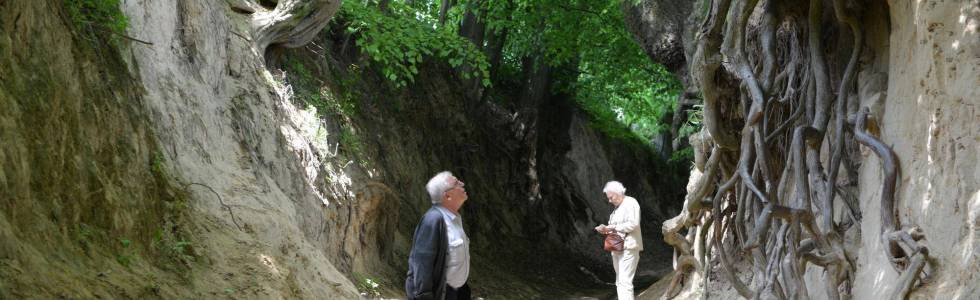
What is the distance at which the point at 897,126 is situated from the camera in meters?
6.14

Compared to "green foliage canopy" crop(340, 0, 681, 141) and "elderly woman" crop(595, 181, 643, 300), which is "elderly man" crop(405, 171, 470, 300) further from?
"green foliage canopy" crop(340, 0, 681, 141)

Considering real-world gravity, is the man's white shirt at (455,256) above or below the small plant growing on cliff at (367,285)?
above

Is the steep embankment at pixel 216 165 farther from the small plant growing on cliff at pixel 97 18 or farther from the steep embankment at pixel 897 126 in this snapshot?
the steep embankment at pixel 897 126

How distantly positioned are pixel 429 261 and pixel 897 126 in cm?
312

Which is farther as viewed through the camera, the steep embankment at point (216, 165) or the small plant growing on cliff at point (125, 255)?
the small plant growing on cliff at point (125, 255)

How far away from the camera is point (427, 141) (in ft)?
60.8

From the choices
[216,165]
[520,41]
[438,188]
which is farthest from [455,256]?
[520,41]

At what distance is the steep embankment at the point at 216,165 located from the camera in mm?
5078

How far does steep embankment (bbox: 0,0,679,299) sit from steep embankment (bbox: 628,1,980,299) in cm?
385

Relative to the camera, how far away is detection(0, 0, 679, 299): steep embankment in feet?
16.7

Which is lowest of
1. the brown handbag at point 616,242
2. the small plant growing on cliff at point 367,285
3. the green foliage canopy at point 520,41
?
the small plant growing on cliff at point 367,285

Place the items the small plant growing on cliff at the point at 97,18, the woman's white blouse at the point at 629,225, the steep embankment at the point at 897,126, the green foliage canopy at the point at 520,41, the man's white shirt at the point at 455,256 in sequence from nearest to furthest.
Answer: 1. the steep embankment at the point at 897,126
2. the small plant growing on cliff at the point at 97,18
3. the man's white shirt at the point at 455,256
4. the woman's white blouse at the point at 629,225
5. the green foliage canopy at the point at 520,41

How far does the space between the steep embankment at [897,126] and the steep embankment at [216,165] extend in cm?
A: 385

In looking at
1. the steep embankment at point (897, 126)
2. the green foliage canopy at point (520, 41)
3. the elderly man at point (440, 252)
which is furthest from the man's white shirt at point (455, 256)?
the green foliage canopy at point (520, 41)
